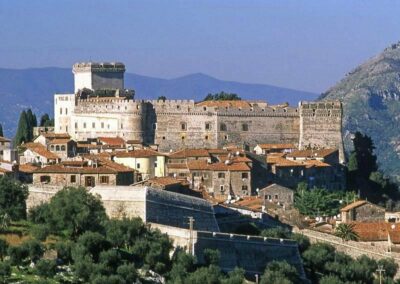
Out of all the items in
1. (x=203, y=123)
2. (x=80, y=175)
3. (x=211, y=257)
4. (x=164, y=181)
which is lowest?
(x=211, y=257)

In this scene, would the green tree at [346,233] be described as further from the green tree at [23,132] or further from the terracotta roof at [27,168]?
the green tree at [23,132]

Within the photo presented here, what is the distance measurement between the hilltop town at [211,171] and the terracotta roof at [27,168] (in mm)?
143

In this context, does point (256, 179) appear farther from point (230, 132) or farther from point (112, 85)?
point (112, 85)

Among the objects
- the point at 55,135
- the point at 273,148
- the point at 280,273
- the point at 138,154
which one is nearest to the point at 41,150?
the point at 138,154

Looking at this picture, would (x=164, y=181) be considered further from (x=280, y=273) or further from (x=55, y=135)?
(x=55, y=135)

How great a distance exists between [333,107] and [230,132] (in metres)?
5.64

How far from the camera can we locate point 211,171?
7044 cm

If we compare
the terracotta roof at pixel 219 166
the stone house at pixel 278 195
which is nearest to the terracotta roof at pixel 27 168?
the terracotta roof at pixel 219 166

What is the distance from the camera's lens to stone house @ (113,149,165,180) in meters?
69.9

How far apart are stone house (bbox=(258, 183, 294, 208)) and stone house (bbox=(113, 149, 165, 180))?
4.80 meters

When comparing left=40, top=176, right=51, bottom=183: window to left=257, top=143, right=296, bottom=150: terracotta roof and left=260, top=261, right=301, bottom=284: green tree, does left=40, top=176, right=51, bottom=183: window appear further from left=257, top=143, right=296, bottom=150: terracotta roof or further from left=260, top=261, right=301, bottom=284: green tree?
left=257, top=143, right=296, bottom=150: terracotta roof

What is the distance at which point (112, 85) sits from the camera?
88.0 m

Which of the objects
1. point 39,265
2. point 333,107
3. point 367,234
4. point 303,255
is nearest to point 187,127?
point 333,107

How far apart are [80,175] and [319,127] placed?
22005 millimetres
